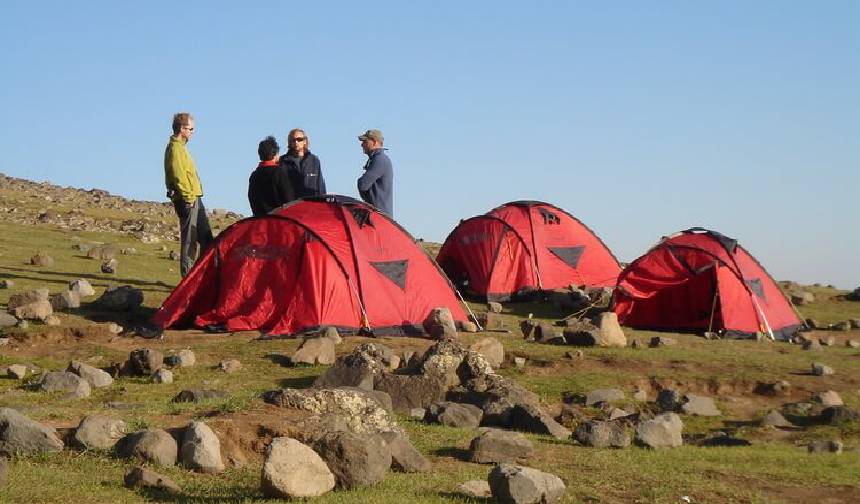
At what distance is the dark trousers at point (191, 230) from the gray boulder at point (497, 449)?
10.3 m

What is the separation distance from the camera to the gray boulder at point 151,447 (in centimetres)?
889

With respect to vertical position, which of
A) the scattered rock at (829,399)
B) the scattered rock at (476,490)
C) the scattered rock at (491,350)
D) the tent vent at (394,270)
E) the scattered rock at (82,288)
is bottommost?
the scattered rock at (476,490)

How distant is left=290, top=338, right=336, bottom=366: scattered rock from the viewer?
1460cm

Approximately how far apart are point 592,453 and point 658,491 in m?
1.51

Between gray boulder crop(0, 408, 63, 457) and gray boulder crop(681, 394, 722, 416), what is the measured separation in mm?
7336

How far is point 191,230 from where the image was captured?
19141 mm

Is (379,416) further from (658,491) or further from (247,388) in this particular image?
(247,388)

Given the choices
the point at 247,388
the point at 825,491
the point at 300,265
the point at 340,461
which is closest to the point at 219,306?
the point at 300,265

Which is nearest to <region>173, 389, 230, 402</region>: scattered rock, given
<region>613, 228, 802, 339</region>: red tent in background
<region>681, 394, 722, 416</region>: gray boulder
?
<region>681, 394, 722, 416</region>: gray boulder

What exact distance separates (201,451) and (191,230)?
424 inches

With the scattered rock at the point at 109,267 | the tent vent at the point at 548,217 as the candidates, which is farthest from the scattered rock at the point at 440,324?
the scattered rock at the point at 109,267

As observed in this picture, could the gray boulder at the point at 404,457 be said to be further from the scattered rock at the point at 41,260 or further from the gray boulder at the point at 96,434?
the scattered rock at the point at 41,260

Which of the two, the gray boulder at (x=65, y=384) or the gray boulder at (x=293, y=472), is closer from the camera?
the gray boulder at (x=293, y=472)

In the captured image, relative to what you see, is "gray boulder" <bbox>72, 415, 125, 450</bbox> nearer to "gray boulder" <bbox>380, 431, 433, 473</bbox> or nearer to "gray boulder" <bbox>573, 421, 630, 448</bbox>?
"gray boulder" <bbox>380, 431, 433, 473</bbox>
